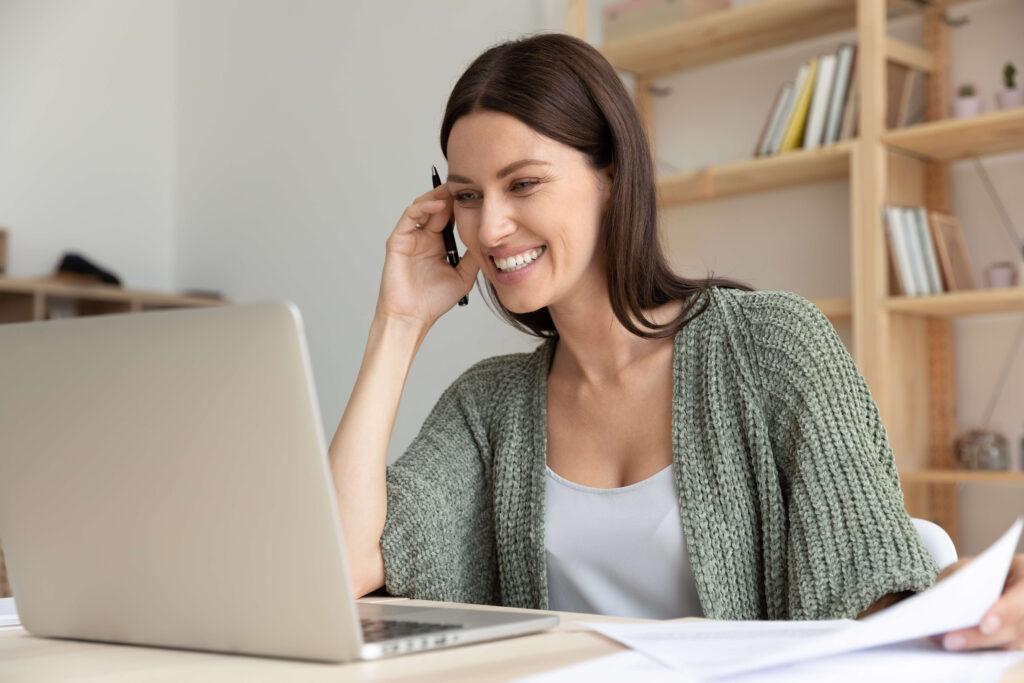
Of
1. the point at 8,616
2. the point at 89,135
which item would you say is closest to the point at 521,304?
the point at 8,616

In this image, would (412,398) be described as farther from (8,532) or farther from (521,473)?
(8,532)

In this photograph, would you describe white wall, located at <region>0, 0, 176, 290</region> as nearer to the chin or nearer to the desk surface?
the chin

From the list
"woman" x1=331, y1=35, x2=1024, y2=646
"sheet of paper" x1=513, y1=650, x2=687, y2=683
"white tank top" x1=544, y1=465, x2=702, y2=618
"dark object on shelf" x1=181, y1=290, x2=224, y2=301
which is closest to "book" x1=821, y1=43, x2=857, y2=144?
"woman" x1=331, y1=35, x2=1024, y2=646

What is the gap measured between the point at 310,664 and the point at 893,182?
2162mm

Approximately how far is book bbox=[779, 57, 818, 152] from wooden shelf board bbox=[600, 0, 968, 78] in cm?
14

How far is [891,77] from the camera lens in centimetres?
258

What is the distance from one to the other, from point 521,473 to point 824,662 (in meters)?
0.80

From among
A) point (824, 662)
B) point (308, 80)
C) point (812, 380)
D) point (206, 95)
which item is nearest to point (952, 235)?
point (812, 380)

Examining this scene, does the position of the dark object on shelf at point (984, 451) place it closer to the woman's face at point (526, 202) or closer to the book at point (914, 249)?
the book at point (914, 249)

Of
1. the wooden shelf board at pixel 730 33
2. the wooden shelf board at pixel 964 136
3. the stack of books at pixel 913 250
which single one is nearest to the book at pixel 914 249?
the stack of books at pixel 913 250

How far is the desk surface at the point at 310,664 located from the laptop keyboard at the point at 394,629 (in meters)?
0.02

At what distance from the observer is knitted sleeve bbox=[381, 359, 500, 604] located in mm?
1363

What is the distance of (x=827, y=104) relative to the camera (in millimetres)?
2666

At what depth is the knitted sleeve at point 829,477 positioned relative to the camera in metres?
1.09
